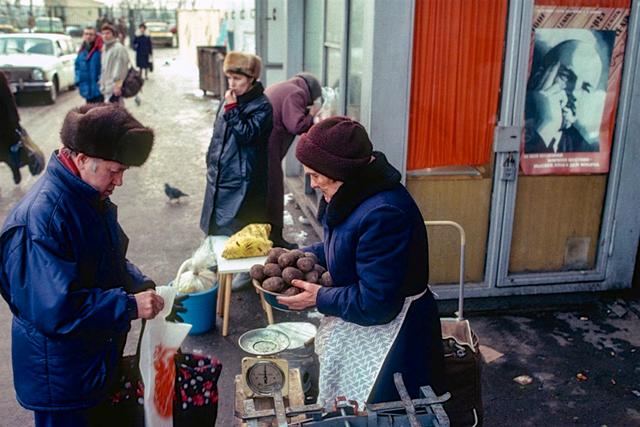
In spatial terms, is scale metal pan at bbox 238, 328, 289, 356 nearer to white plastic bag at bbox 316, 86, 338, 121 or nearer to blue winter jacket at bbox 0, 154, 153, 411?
blue winter jacket at bbox 0, 154, 153, 411

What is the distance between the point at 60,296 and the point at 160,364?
0.63m

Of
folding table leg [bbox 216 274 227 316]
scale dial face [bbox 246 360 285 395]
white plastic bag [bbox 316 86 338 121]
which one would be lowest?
folding table leg [bbox 216 274 227 316]

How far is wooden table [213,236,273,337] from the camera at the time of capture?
4539 mm

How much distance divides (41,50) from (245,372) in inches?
660

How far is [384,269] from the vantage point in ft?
8.45

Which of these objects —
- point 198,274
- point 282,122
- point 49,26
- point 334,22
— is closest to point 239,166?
point 282,122

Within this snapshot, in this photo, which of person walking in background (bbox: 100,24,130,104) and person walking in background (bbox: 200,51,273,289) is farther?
person walking in background (bbox: 100,24,130,104)

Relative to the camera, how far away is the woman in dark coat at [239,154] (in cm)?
518

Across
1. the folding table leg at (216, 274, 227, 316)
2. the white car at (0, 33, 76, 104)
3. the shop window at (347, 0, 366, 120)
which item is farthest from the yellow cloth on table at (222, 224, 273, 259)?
the white car at (0, 33, 76, 104)

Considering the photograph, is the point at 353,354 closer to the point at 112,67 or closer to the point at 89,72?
the point at 112,67

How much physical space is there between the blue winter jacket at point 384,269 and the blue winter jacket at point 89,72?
9719 millimetres

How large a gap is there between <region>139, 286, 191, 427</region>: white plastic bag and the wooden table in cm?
132

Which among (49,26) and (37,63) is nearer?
(37,63)

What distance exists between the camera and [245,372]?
3039mm
